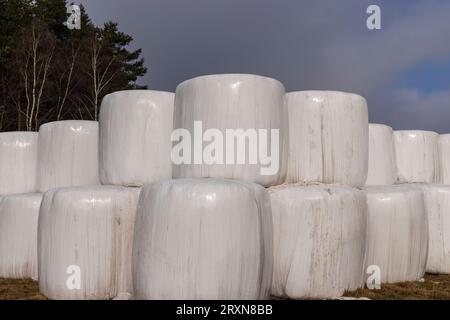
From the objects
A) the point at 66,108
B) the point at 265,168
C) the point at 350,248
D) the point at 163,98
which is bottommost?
the point at 350,248

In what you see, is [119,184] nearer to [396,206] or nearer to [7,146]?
[7,146]

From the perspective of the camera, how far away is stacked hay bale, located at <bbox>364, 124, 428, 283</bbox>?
18.0 ft

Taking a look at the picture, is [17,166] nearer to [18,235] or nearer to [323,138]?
[18,235]

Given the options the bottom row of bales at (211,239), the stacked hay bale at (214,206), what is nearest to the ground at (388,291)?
the bottom row of bales at (211,239)

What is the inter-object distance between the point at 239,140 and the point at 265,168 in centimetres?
38

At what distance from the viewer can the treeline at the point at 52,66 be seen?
17697 mm

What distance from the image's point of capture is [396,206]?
5500 millimetres

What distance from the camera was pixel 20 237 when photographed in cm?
603

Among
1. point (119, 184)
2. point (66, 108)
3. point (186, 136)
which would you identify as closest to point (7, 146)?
point (119, 184)

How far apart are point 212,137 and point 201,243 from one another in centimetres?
113

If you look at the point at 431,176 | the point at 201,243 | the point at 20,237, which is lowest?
the point at 20,237

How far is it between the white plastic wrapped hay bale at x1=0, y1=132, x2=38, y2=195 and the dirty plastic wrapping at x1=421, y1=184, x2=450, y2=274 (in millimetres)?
5141

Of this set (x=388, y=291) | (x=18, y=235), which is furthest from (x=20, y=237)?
(x=388, y=291)

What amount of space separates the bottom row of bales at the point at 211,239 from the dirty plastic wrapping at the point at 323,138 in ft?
0.84
